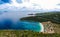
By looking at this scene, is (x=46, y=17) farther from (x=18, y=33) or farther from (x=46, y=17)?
(x=18, y=33)

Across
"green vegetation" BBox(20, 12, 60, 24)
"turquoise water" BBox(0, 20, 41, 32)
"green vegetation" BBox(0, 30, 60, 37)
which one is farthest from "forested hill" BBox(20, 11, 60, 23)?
"green vegetation" BBox(0, 30, 60, 37)

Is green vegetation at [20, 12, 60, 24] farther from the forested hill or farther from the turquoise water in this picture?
the turquoise water

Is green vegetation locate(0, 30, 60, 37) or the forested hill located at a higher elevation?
the forested hill

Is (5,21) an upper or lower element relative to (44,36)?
upper

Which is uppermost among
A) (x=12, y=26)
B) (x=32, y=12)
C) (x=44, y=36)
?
(x=32, y=12)

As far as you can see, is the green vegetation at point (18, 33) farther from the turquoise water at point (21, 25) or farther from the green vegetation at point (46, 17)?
the green vegetation at point (46, 17)

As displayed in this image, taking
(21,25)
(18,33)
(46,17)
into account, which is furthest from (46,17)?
(18,33)

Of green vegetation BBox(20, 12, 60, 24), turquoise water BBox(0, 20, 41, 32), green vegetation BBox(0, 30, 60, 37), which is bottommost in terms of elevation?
green vegetation BBox(0, 30, 60, 37)

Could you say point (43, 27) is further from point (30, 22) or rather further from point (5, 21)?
point (5, 21)

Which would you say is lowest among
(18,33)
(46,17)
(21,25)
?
(18,33)

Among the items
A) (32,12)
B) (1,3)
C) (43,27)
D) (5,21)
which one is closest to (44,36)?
(43,27)

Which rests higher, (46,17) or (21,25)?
(46,17)
